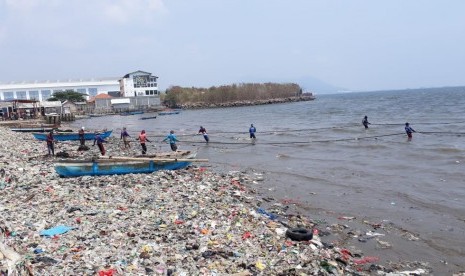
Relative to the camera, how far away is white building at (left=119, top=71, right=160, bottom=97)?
107m

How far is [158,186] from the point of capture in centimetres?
1614

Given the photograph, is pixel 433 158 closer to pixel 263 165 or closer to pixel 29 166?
pixel 263 165

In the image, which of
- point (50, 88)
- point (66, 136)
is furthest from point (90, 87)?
point (66, 136)

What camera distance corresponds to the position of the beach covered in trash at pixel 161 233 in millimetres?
8195

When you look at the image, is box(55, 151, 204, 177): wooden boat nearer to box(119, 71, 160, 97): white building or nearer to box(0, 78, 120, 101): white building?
box(119, 71, 160, 97): white building

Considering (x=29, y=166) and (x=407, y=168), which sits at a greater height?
(x=29, y=166)

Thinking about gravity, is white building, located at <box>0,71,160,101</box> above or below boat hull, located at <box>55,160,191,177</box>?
above

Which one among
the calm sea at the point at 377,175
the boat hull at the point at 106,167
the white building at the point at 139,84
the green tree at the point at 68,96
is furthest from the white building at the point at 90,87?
the boat hull at the point at 106,167

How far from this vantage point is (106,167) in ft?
58.7

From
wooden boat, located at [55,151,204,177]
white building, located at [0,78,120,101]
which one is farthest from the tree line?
wooden boat, located at [55,151,204,177]

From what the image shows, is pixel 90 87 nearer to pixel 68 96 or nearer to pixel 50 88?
pixel 50 88

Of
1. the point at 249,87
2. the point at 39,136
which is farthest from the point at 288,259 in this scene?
the point at 249,87

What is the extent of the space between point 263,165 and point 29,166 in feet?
40.8

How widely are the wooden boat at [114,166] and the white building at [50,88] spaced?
96330mm
